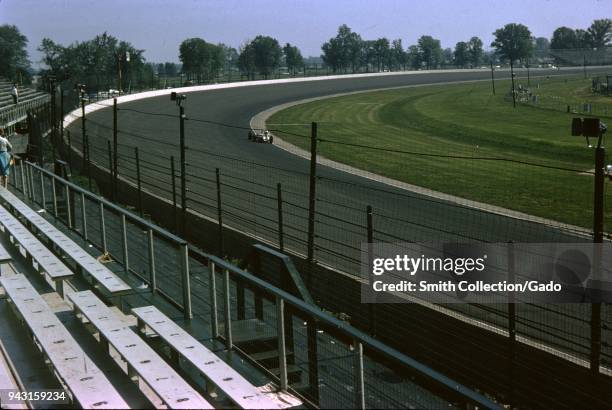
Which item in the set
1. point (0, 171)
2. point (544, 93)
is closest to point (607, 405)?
point (0, 171)

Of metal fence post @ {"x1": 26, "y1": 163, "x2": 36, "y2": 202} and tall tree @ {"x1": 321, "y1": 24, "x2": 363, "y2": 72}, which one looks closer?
metal fence post @ {"x1": 26, "y1": 163, "x2": 36, "y2": 202}

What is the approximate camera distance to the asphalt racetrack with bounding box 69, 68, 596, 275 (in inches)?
535

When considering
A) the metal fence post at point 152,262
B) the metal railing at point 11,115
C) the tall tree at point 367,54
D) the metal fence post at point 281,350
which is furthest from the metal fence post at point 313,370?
the tall tree at point 367,54

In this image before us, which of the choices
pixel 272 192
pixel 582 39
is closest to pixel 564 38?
pixel 582 39

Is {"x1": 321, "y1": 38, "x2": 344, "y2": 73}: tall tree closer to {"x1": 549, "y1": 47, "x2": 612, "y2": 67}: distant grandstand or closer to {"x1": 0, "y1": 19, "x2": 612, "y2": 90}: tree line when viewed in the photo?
{"x1": 0, "y1": 19, "x2": 612, "y2": 90}: tree line

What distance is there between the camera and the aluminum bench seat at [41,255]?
7.11 m

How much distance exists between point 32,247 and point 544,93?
75233 mm

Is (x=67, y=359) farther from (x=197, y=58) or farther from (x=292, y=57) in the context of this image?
(x=292, y=57)

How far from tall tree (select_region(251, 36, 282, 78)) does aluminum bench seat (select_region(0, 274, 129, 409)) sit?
4544 inches

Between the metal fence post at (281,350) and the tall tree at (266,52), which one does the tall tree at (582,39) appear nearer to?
the tall tree at (266,52)

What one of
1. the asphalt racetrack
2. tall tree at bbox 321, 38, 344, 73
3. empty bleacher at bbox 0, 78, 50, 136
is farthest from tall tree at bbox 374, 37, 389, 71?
empty bleacher at bbox 0, 78, 50, 136

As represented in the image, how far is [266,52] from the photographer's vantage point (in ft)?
397

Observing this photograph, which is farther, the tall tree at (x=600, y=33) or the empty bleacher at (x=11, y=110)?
the tall tree at (x=600, y=33)

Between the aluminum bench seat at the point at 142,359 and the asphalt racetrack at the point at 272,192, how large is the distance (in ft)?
8.67
